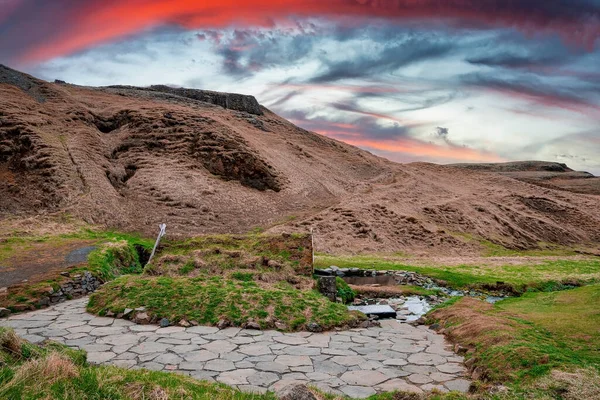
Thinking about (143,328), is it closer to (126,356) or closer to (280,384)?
(126,356)

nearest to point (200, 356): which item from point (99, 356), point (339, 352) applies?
point (99, 356)

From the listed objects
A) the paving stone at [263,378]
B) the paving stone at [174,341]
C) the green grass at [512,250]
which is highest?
the paving stone at [263,378]

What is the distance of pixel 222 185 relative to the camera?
38719 mm

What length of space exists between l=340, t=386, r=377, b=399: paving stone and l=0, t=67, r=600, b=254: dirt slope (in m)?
24.4

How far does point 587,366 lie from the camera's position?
6.44m

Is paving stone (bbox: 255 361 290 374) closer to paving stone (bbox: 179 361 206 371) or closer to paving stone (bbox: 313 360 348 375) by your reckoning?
paving stone (bbox: 313 360 348 375)

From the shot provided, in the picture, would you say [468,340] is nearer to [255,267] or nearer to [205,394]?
[205,394]

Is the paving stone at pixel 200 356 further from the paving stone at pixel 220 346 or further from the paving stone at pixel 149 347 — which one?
the paving stone at pixel 149 347

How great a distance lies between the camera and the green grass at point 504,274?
20172mm

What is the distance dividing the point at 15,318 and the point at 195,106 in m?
51.9

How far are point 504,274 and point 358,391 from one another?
1973 centimetres

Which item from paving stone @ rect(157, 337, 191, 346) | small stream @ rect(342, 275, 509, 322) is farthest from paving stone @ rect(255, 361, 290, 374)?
small stream @ rect(342, 275, 509, 322)

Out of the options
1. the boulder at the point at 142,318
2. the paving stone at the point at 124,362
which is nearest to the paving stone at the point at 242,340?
the paving stone at the point at 124,362

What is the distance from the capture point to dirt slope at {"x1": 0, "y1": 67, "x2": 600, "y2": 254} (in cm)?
3159
